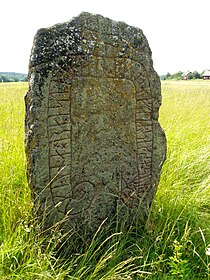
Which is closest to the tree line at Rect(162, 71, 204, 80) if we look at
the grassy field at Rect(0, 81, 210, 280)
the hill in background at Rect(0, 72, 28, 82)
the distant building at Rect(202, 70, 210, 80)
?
the distant building at Rect(202, 70, 210, 80)

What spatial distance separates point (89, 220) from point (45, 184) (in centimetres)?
45

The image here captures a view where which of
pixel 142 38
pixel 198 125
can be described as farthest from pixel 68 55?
pixel 198 125

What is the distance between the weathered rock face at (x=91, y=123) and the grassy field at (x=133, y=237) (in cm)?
19

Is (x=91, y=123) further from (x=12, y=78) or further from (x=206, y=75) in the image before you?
(x=206, y=75)

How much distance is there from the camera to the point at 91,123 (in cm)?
239

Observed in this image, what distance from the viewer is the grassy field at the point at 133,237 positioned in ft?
6.76

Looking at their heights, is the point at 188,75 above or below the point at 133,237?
above

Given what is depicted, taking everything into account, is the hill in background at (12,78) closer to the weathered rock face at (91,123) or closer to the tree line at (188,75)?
the weathered rock face at (91,123)

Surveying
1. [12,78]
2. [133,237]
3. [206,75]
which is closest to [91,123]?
[133,237]

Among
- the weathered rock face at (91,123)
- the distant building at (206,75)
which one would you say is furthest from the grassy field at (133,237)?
the distant building at (206,75)

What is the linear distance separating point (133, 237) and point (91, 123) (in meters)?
0.91

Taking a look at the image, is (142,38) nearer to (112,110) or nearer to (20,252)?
(112,110)

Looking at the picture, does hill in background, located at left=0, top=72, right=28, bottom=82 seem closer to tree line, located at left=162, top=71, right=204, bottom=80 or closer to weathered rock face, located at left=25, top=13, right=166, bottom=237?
weathered rock face, located at left=25, top=13, right=166, bottom=237

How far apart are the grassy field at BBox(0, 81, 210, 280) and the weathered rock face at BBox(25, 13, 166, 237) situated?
186 mm
